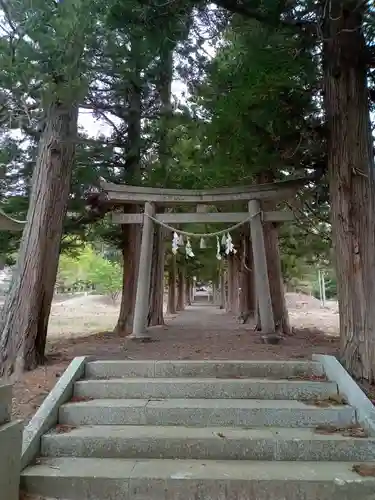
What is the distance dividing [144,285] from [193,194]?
185cm

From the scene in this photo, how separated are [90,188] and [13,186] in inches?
57.6

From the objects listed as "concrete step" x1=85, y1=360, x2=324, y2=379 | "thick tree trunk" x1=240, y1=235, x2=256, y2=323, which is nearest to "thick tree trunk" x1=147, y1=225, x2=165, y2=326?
"thick tree trunk" x1=240, y1=235, x2=256, y2=323

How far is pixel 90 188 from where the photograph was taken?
315 inches

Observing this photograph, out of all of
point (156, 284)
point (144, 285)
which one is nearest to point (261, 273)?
point (144, 285)

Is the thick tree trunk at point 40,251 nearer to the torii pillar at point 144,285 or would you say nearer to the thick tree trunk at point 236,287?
the torii pillar at point 144,285

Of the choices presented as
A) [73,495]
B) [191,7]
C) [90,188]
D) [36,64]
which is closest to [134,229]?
[90,188]

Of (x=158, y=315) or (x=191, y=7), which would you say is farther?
(x=158, y=315)

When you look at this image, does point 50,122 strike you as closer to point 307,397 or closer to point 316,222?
point 307,397

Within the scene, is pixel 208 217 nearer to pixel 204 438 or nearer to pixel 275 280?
pixel 275 280

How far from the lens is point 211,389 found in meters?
4.03

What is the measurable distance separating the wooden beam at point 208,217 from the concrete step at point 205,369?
3009 mm

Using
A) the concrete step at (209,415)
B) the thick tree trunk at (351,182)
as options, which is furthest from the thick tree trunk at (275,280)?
the concrete step at (209,415)

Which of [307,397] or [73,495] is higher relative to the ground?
[307,397]

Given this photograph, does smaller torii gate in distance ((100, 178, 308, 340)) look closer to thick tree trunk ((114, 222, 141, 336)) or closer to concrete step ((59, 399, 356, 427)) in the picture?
thick tree trunk ((114, 222, 141, 336))
